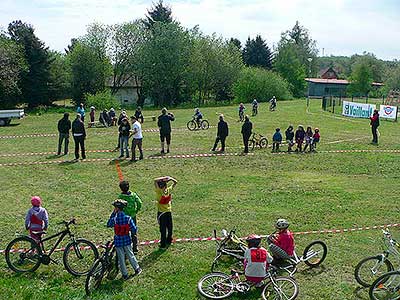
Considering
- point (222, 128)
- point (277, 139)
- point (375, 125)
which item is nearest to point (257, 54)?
point (375, 125)

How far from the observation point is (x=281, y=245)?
8211 mm

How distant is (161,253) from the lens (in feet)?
30.1

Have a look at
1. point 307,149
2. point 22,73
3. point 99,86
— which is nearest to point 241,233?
point 307,149

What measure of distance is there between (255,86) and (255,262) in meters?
50.8

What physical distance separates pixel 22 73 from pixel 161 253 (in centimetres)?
4351

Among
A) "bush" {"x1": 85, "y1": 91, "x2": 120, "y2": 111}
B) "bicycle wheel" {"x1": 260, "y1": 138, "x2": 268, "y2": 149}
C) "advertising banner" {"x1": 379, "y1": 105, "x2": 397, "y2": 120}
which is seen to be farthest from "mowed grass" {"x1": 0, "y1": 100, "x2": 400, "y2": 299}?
"bush" {"x1": 85, "y1": 91, "x2": 120, "y2": 111}

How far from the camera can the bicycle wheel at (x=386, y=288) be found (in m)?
7.13

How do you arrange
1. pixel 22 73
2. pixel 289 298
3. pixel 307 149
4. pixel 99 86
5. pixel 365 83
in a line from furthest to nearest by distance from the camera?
pixel 365 83 < pixel 99 86 < pixel 22 73 < pixel 307 149 < pixel 289 298

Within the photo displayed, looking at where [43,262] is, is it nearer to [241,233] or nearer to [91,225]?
[91,225]

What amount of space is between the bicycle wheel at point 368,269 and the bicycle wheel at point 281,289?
1.27 meters

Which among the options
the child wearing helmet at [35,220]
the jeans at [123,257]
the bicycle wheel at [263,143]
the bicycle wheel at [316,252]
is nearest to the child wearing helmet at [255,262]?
the bicycle wheel at [316,252]

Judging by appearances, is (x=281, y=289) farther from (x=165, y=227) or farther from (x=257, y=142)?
(x=257, y=142)

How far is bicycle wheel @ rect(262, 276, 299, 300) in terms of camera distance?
23.3 feet

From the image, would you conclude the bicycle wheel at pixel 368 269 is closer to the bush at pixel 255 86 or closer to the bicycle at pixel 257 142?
the bicycle at pixel 257 142
